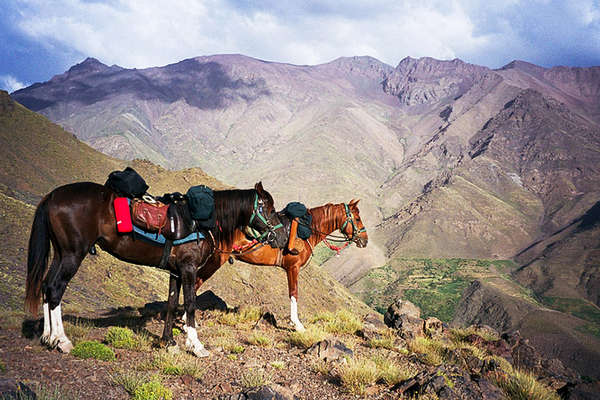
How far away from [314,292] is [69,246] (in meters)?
26.5

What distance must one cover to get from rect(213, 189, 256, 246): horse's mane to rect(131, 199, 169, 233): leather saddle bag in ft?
3.82

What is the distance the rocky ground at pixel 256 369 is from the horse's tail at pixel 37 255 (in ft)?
2.14

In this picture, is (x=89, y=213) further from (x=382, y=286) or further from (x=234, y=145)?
(x=234, y=145)

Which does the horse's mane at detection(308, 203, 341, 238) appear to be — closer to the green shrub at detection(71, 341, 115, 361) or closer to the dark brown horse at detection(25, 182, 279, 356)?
the dark brown horse at detection(25, 182, 279, 356)

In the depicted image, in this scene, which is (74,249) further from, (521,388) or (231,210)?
(521,388)

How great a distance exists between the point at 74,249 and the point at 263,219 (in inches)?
126

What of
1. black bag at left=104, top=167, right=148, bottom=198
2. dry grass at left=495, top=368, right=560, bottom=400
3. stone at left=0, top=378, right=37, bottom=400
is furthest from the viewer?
black bag at left=104, top=167, right=148, bottom=198

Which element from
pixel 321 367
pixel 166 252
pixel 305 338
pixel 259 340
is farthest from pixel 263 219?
pixel 321 367

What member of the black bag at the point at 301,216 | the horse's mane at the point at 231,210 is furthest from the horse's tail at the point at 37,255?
the black bag at the point at 301,216

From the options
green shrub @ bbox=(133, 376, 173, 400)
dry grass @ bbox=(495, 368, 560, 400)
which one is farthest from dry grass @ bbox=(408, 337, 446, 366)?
green shrub @ bbox=(133, 376, 173, 400)

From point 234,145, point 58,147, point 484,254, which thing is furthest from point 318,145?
point 58,147

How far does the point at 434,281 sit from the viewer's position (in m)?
85.4

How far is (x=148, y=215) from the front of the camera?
18.8ft

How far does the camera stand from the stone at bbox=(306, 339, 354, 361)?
6086mm
